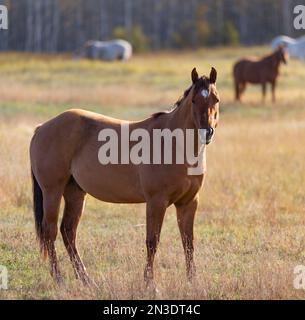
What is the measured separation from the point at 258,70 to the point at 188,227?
61.4 feet

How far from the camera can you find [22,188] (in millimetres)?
10367

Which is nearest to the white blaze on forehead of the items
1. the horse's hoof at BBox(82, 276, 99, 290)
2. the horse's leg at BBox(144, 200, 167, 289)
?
the horse's leg at BBox(144, 200, 167, 289)

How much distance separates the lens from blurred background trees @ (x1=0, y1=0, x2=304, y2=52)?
178 feet

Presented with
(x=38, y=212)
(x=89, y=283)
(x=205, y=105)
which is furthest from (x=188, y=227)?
(x=38, y=212)

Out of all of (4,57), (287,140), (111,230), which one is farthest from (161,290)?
(4,57)

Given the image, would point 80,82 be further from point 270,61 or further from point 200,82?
point 200,82

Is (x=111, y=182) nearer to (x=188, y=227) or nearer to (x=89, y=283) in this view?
(x=188, y=227)

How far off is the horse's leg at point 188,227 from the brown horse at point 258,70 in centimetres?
1801

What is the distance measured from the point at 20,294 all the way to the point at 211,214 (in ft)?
12.7

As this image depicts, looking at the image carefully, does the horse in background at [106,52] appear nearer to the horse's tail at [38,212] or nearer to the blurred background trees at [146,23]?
the blurred background trees at [146,23]

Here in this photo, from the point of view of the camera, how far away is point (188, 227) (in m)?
6.75

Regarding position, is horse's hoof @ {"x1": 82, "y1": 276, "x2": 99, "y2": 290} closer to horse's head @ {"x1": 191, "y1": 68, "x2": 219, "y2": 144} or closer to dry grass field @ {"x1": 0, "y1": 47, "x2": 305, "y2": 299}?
dry grass field @ {"x1": 0, "y1": 47, "x2": 305, "y2": 299}

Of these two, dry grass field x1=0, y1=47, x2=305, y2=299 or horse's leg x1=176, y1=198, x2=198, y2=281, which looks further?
horse's leg x1=176, y1=198, x2=198, y2=281

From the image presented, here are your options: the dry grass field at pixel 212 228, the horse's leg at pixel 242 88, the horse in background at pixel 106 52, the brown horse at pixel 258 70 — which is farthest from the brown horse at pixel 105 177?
the horse in background at pixel 106 52
